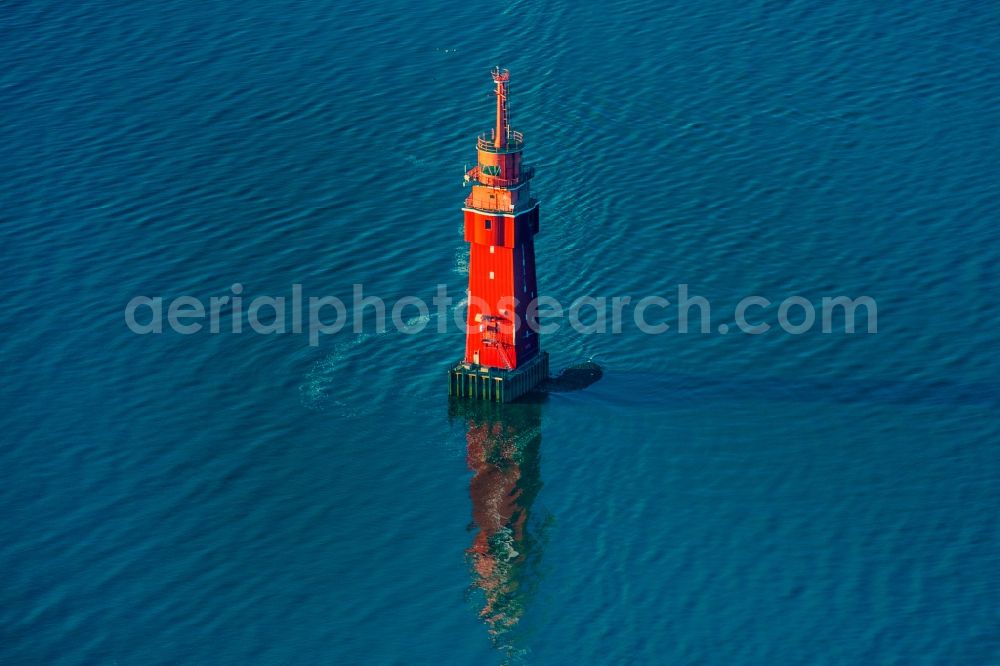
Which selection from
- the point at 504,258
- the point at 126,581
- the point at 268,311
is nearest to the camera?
the point at 126,581

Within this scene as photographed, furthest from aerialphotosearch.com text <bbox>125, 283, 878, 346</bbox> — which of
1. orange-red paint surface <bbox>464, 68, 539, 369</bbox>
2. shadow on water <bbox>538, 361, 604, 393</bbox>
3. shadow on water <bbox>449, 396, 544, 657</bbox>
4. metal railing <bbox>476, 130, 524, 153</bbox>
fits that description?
metal railing <bbox>476, 130, 524, 153</bbox>

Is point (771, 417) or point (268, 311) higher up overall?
point (268, 311)

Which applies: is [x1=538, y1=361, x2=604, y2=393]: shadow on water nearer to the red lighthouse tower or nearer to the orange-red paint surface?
the red lighthouse tower

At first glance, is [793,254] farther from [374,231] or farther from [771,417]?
[374,231]

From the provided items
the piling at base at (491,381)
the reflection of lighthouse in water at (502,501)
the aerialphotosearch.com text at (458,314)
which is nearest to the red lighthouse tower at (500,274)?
the piling at base at (491,381)

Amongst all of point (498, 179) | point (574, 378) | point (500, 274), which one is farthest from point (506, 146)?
point (574, 378)

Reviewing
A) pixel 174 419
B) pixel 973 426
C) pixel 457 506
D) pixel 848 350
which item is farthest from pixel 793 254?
pixel 174 419
